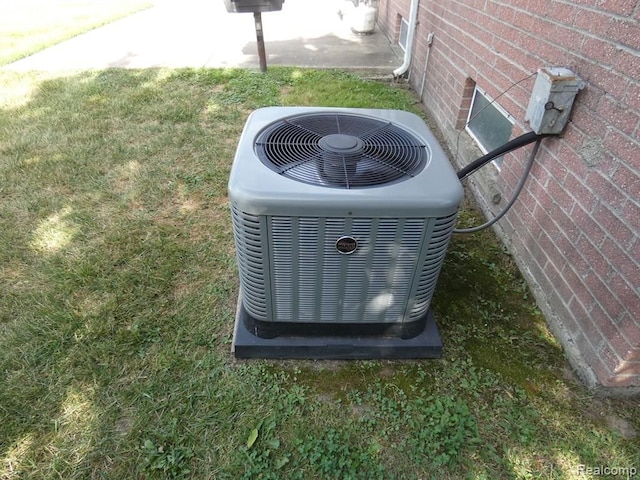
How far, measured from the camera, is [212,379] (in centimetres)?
167

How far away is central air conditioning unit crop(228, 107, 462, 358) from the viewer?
4.26 ft

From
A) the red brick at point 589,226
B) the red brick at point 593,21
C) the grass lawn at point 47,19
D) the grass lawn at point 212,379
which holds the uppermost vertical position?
the red brick at point 593,21

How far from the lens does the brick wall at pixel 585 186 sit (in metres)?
1.41

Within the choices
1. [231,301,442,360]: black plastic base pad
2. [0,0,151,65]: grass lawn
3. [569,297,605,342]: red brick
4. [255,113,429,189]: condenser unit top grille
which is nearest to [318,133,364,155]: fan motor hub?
[255,113,429,189]: condenser unit top grille

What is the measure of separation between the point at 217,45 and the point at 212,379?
5522 mm

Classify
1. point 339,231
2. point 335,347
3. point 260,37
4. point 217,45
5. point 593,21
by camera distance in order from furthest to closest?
point 217,45 < point 260,37 < point 335,347 < point 593,21 < point 339,231

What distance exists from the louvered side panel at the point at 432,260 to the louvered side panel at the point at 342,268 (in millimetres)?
46

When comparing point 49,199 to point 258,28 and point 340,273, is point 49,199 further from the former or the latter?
point 258,28

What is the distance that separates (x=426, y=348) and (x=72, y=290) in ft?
5.72

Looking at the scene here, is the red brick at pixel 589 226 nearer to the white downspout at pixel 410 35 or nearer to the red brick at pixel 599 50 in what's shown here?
the red brick at pixel 599 50

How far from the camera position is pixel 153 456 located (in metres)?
1.42

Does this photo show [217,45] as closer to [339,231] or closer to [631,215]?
[339,231]

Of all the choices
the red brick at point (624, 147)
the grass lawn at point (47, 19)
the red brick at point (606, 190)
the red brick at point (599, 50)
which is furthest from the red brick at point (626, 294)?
the grass lawn at point (47, 19)

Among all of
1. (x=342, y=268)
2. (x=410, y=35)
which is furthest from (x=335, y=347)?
(x=410, y=35)
